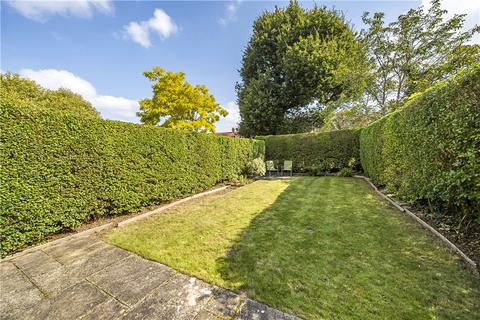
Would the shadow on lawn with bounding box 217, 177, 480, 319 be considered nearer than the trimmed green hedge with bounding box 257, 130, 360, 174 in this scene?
Yes

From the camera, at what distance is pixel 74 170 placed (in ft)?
12.8

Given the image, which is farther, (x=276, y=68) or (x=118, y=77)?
(x=276, y=68)

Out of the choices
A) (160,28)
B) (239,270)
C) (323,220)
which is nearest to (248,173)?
(323,220)

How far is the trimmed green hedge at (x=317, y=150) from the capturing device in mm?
12109

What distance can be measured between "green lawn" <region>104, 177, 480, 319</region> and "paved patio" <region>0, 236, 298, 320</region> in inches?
7.4

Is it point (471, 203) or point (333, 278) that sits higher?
point (471, 203)

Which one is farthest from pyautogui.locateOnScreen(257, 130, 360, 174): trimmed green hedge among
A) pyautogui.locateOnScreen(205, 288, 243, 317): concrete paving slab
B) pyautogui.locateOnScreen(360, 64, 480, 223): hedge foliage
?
pyautogui.locateOnScreen(205, 288, 243, 317): concrete paving slab

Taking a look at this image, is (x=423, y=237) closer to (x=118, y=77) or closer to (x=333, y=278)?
(x=333, y=278)

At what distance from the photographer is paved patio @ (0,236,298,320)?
1924 millimetres

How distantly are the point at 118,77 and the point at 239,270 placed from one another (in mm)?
9151

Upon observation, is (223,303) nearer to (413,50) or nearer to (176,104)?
(176,104)

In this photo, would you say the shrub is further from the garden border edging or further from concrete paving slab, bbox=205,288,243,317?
concrete paving slab, bbox=205,288,243,317

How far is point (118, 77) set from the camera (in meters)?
8.30

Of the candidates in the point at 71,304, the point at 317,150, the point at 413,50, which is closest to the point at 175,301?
the point at 71,304
